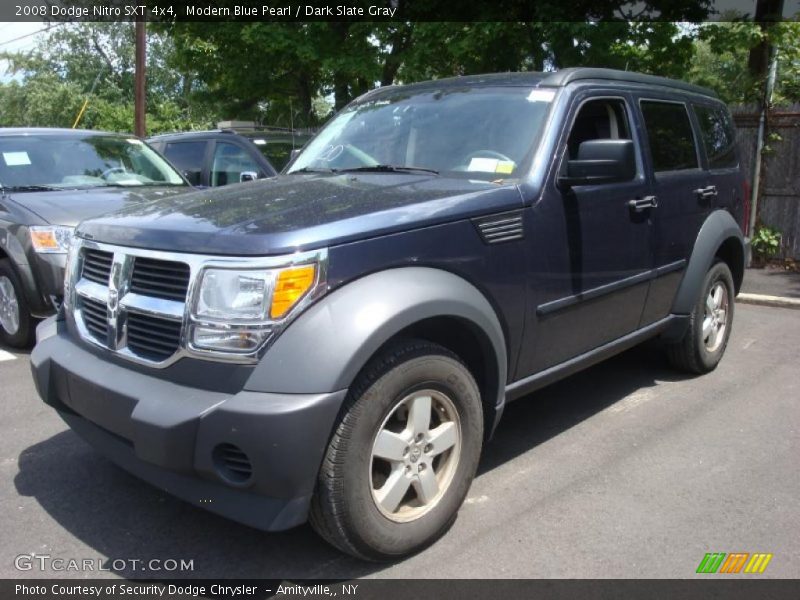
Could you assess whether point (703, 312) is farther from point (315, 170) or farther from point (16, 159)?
point (16, 159)

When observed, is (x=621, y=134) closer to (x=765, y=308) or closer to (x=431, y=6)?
(x=765, y=308)

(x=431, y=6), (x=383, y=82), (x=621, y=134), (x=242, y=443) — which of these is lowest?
(x=242, y=443)

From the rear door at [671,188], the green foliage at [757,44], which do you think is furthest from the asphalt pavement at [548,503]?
the green foliage at [757,44]

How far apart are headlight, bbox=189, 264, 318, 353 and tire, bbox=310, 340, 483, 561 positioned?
1.26ft

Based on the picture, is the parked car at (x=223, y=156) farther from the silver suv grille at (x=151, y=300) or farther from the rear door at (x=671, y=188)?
the silver suv grille at (x=151, y=300)

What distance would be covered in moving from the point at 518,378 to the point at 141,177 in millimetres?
4828

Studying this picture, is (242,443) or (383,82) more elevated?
(383,82)

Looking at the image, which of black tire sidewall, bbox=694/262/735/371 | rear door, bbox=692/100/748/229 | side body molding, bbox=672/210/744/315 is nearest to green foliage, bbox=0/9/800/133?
rear door, bbox=692/100/748/229

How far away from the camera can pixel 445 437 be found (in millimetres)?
2982

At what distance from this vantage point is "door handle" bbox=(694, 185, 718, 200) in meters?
4.75

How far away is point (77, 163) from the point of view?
664 centimetres

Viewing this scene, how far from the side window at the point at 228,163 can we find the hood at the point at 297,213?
509cm

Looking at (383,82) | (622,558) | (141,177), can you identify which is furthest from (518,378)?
(383,82)

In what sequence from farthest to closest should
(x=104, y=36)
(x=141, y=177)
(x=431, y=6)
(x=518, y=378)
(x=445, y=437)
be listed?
(x=104, y=36), (x=431, y=6), (x=141, y=177), (x=518, y=378), (x=445, y=437)
